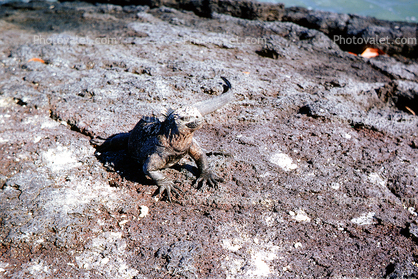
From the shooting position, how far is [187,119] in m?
2.60

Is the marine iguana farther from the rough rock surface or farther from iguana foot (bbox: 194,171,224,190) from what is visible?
the rough rock surface

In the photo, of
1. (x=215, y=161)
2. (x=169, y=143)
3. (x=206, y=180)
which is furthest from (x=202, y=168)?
(x=169, y=143)

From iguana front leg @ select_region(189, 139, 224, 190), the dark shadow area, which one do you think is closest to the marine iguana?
iguana front leg @ select_region(189, 139, 224, 190)

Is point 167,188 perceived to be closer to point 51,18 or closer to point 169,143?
point 169,143

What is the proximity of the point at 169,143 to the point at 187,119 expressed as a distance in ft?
1.03

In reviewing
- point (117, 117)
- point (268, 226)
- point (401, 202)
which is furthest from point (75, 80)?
point (401, 202)

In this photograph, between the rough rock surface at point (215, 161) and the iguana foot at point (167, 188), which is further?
the iguana foot at point (167, 188)

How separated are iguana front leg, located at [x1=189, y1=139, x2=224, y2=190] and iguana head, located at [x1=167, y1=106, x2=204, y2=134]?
30cm

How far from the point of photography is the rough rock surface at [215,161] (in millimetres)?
2404

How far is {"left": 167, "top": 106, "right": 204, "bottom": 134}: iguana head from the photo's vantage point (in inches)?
102

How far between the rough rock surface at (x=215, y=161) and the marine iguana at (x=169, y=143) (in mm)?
147

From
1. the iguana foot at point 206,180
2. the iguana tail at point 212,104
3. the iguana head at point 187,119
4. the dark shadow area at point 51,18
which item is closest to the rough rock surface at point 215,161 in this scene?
the iguana foot at point 206,180

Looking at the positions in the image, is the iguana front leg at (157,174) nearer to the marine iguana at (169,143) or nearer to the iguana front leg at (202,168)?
the marine iguana at (169,143)

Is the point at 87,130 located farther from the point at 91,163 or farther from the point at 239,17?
the point at 239,17
